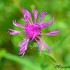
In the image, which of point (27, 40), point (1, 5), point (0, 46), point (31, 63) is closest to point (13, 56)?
point (31, 63)

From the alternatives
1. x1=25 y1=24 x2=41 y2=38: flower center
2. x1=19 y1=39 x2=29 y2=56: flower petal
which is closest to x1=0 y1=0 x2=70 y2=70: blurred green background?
x1=25 y1=24 x2=41 y2=38: flower center

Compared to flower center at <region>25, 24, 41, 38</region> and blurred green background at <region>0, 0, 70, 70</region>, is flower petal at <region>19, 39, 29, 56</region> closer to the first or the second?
flower center at <region>25, 24, 41, 38</region>

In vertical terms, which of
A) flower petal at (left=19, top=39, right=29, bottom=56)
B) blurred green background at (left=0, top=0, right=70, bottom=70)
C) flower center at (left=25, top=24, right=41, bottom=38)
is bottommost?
blurred green background at (left=0, top=0, right=70, bottom=70)

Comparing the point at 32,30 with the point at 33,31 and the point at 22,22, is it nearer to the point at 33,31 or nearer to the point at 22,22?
the point at 33,31

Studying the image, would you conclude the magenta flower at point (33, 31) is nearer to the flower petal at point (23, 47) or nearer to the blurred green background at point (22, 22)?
the flower petal at point (23, 47)

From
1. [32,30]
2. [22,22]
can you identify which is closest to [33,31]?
[32,30]

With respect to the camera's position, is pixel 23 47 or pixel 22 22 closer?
pixel 23 47

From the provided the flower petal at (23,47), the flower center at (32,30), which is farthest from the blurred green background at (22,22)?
the flower petal at (23,47)

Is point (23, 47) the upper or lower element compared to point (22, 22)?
upper

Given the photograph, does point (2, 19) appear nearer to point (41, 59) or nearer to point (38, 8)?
point (38, 8)
